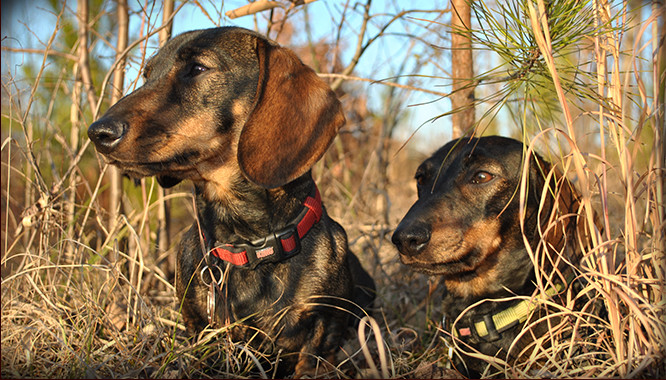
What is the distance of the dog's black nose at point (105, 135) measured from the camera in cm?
239

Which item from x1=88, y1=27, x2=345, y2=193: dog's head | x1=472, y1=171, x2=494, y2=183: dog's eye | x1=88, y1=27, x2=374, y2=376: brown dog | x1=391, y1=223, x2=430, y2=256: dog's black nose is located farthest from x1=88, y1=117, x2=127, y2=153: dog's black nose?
x1=472, y1=171, x2=494, y2=183: dog's eye

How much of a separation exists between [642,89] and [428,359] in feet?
6.13

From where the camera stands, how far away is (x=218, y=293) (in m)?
2.78

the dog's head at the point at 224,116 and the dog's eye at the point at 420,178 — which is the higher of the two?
the dog's head at the point at 224,116

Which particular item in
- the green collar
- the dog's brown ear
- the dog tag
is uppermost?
the dog's brown ear

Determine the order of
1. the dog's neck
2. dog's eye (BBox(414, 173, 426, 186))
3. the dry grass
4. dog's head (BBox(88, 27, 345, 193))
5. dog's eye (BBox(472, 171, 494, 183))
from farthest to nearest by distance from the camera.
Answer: dog's eye (BBox(414, 173, 426, 186)) < dog's eye (BBox(472, 171, 494, 183)) < the dog's neck < dog's head (BBox(88, 27, 345, 193)) < the dry grass

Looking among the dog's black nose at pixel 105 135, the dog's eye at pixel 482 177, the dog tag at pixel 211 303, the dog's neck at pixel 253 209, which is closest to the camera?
the dog's black nose at pixel 105 135

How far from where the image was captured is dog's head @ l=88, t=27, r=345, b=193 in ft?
8.27

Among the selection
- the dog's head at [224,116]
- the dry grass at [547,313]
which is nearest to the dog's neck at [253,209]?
the dog's head at [224,116]

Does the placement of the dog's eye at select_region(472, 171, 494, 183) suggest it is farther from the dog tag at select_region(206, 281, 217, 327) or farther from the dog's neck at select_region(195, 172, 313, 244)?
the dog tag at select_region(206, 281, 217, 327)

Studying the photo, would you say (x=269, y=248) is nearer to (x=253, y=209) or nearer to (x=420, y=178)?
(x=253, y=209)

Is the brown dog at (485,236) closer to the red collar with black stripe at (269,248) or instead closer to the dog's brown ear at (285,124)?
the red collar with black stripe at (269,248)

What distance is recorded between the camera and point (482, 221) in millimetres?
3021

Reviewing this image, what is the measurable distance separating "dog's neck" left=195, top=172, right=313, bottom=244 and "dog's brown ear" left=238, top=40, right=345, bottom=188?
189 millimetres
